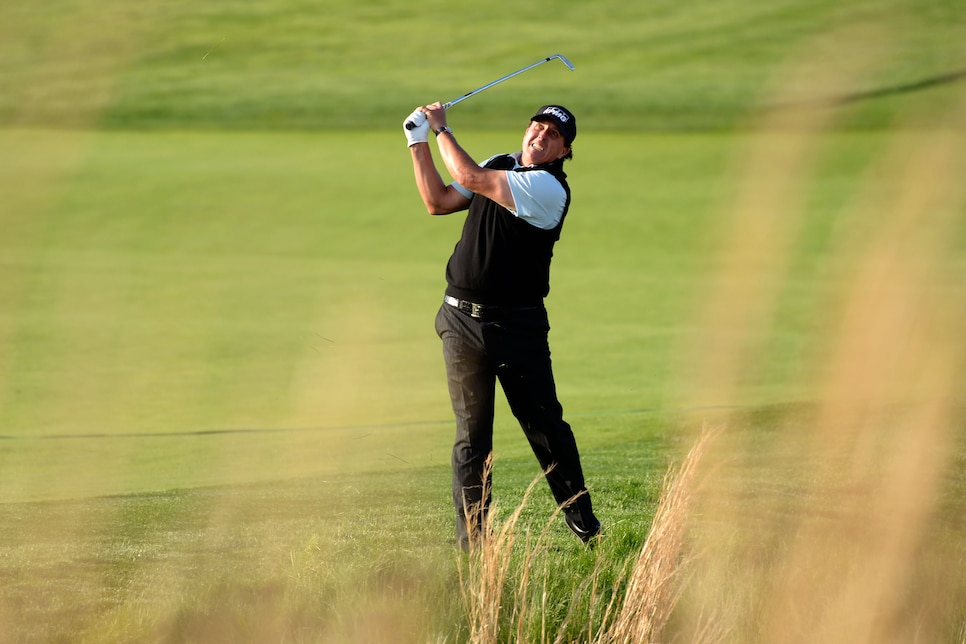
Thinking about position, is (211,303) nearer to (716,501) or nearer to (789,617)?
(716,501)

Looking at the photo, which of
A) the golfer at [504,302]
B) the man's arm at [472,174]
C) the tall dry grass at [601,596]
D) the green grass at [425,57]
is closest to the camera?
the tall dry grass at [601,596]

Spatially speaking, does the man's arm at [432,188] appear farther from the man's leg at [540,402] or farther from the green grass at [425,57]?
the green grass at [425,57]

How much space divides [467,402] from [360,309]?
4793 mm

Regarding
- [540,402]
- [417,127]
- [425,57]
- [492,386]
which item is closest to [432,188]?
[417,127]

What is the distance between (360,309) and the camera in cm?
925

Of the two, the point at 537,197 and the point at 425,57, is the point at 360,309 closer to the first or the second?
the point at 537,197

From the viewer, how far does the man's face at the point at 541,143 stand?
4.52 m

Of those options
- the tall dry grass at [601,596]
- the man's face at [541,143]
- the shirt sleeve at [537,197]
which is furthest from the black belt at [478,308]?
the tall dry grass at [601,596]

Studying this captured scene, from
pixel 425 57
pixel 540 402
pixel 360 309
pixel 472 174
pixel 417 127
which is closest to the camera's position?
pixel 472 174

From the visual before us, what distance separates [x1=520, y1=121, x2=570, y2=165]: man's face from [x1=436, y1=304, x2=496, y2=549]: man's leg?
1.93 ft

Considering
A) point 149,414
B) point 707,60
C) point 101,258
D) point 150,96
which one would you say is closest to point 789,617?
point 149,414

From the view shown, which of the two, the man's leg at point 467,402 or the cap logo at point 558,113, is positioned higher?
the cap logo at point 558,113

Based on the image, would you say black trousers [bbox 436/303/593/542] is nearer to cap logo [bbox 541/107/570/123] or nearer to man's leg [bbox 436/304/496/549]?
man's leg [bbox 436/304/496/549]

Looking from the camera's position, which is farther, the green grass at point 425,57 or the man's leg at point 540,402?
the green grass at point 425,57
